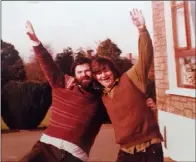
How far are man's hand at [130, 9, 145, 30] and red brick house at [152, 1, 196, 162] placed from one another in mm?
92

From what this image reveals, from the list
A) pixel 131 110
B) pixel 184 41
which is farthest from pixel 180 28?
pixel 131 110

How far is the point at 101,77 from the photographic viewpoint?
182cm

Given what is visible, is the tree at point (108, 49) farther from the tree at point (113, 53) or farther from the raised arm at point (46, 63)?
the raised arm at point (46, 63)

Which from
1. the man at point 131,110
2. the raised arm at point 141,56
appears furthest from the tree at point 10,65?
the raised arm at point 141,56

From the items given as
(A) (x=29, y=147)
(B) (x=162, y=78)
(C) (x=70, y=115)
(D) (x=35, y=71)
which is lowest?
(A) (x=29, y=147)

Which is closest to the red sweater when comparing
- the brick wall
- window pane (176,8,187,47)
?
the brick wall

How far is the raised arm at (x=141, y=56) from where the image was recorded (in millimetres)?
1826

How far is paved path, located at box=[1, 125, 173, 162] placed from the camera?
182 cm

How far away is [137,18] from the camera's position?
1859 millimetres

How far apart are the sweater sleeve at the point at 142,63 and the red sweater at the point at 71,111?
0.30m

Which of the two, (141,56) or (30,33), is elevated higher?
(30,33)

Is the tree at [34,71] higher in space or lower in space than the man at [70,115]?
higher

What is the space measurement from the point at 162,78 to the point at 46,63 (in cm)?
84

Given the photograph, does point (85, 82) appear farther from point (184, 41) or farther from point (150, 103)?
point (184, 41)
